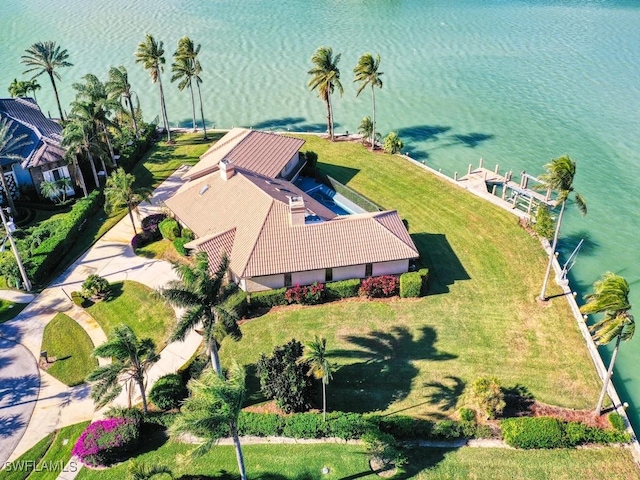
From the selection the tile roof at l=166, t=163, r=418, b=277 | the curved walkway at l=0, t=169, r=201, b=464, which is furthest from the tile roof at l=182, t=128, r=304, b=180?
the curved walkway at l=0, t=169, r=201, b=464

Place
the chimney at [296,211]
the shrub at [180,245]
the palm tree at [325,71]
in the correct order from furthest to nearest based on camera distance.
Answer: the palm tree at [325,71] < the shrub at [180,245] < the chimney at [296,211]

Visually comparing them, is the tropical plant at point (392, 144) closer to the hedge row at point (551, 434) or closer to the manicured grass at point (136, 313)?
the manicured grass at point (136, 313)

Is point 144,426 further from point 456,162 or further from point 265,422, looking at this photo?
point 456,162

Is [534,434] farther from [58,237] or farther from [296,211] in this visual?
[58,237]

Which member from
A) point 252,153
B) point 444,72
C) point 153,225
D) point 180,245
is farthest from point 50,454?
point 444,72

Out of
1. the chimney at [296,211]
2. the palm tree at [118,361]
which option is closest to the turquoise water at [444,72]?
the chimney at [296,211]

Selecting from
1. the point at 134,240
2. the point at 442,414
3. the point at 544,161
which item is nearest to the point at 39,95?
the point at 134,240
